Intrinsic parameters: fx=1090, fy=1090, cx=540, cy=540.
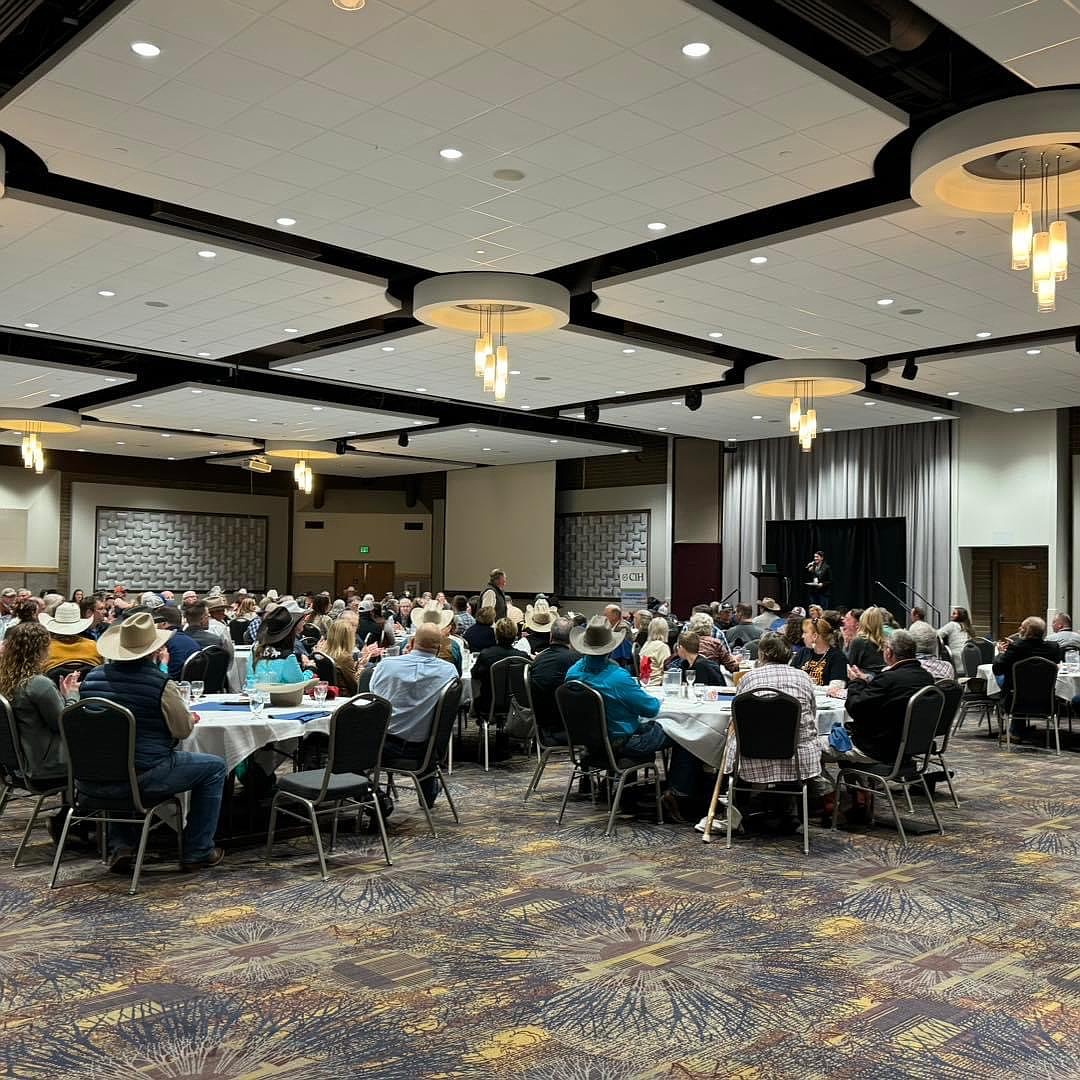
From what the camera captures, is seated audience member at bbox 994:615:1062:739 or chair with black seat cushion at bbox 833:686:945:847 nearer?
chair with black seat cushion at bbox 833:686:945:847

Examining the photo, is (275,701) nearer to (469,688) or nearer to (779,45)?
(469,688)


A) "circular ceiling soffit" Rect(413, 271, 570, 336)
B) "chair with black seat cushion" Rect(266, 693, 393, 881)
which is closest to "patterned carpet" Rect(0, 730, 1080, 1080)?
"chair with black seat cushion" Rect(266, 693, 393, 881)

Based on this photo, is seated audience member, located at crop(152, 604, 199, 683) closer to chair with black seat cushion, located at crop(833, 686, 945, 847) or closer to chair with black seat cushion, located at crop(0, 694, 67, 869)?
chair with black seat cushion, located at crop(0, 694, 67, 869)

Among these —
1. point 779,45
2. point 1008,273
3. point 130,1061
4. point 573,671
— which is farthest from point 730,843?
point 1008,273

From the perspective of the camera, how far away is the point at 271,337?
40.6 feet

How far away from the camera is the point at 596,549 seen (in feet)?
75.7

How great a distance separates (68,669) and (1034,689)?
8377 millimetres

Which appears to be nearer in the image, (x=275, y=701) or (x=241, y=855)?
(x=241, y=855)

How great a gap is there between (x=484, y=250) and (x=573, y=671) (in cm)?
386

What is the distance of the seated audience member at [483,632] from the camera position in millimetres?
10273

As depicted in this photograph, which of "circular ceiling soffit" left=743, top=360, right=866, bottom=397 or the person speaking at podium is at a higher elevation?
"circular ceiling soffit" left=743, top=360, right=866, bottom=397

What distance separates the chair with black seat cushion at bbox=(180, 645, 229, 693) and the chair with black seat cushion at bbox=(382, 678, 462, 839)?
2691mm

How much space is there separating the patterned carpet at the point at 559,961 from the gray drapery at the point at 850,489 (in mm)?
12217

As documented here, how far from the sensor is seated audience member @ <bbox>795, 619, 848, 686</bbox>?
27.3 ft
